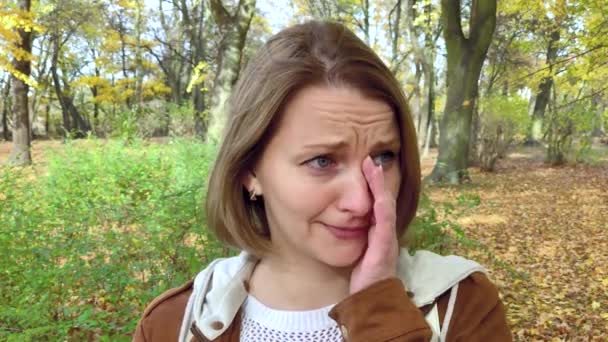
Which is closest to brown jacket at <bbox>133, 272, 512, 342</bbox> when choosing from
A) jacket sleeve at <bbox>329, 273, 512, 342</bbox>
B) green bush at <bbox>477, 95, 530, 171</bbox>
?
jacket sleeve at <bbox>329, 273, 512, 342</bbox>

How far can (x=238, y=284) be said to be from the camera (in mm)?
1448

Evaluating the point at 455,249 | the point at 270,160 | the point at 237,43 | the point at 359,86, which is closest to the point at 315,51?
the point at 359,86

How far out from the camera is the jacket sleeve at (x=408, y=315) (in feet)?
3.67

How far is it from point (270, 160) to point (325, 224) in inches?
8.9

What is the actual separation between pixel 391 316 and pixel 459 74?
10988 millimetres

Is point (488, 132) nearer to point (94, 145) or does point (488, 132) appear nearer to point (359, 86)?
point (94, 145)

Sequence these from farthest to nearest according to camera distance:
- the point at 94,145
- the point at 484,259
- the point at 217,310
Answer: the point at 94,145
the point at 484,259
the point at 217,310

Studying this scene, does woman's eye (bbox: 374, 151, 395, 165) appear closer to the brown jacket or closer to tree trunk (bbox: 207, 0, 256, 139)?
the brown jacket

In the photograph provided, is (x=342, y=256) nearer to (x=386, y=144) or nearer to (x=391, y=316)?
(x=391, y=316)

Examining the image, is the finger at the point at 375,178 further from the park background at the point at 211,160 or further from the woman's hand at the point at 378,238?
the park background at the point at 211,160

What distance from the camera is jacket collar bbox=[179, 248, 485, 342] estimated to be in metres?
1.27

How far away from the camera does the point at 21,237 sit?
3365 mm

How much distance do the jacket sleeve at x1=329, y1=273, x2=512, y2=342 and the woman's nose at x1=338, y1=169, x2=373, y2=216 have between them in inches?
7.0

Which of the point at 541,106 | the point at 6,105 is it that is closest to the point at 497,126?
the point at 541,106
